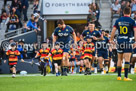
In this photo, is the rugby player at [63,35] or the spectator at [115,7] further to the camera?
the spectator at [115,7]

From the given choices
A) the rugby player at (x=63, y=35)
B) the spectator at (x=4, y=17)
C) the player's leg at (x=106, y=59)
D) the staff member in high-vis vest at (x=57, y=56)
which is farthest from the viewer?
the spectator at (x=4, y=17)

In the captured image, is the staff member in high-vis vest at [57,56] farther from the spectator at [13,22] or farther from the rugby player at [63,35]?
the spectator at [13,22]

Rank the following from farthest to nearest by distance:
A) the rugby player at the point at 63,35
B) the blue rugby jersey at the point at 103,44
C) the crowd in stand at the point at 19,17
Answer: the crowd in stand at the point at 19,17, the blue rugby jersey at the point at 103,44, the rugby player at the point at 63,35

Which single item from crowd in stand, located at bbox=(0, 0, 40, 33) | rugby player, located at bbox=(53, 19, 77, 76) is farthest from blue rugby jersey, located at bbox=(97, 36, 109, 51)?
crowd in stand, located at bbox=(0, 0, 40, 33)

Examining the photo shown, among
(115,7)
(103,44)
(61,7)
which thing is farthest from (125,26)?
(61,7)

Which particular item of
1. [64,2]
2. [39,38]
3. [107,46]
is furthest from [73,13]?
[107,46]

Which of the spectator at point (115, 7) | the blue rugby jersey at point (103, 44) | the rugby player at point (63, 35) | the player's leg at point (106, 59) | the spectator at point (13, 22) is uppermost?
the spectator at point (115, 7)

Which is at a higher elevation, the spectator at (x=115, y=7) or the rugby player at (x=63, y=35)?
the spectator at (x=115, y=7)

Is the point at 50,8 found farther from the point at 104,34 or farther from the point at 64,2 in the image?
the point at 104,34

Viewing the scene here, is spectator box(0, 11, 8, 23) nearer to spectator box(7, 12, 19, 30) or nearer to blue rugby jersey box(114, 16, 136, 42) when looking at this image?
spectator box(7, 12, 19, 30)

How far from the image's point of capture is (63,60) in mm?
21172

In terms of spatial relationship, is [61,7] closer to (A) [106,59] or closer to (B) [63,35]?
(A) [106,59]

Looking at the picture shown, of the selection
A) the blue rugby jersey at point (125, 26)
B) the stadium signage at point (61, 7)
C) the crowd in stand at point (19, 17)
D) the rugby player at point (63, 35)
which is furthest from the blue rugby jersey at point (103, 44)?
the blue rugby jersey at point (125, 26)

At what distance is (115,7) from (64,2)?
383cm
